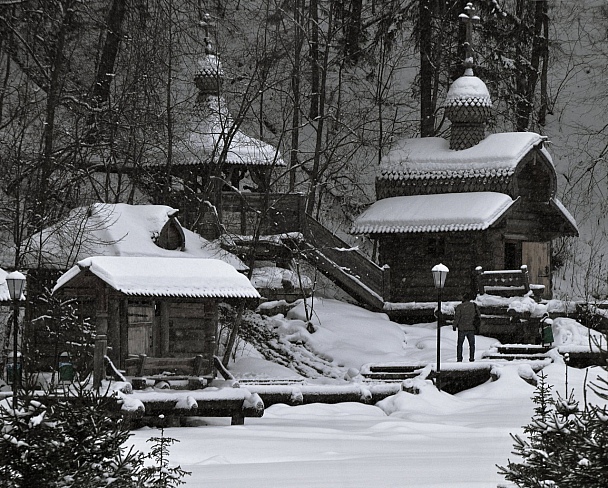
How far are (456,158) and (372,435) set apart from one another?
17814 millimetres

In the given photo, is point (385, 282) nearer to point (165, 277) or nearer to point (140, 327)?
point (140, 327)

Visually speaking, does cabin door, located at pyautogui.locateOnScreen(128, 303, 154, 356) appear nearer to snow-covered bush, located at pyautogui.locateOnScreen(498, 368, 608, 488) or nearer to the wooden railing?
the wooden railing

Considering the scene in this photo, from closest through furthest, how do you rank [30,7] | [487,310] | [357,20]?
[30,7] → [487,310] → [357,20]

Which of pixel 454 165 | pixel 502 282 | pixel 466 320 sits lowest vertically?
pixel 466 320

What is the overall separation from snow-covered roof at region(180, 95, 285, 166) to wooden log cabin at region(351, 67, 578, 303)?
390 centimetres

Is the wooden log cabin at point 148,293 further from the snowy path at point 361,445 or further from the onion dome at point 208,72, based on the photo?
the onion dome at point 208,72

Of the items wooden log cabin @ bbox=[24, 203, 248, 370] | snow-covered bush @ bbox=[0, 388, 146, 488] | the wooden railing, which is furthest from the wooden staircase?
snow-covered bush @ bbox=[0, 388, 146, 488]

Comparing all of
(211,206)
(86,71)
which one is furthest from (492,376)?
Result: (86,71)

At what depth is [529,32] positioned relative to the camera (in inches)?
1753

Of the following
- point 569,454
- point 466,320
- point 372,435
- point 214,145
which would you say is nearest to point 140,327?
point 466,320

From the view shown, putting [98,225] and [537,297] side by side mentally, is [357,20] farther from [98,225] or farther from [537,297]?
[98,225]

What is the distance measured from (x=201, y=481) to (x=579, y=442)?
657cm

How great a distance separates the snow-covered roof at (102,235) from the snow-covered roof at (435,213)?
29.6 feet

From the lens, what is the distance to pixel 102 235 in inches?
1081
